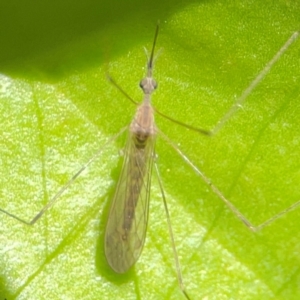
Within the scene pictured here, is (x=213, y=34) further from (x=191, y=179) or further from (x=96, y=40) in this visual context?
(x=191, y=179)

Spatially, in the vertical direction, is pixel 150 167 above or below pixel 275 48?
below

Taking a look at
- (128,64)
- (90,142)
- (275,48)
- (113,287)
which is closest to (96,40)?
(128,64)

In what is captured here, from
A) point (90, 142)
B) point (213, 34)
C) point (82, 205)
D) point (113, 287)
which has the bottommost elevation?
point (113, 287)

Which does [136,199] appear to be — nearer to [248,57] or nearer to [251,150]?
[251,150]

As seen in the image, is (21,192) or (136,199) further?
(136,199)
